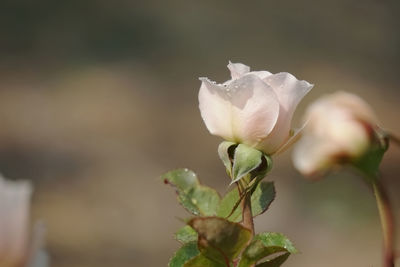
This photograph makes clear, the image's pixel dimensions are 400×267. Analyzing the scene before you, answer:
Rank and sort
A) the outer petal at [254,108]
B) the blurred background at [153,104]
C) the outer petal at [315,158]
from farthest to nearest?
the blurred background at [153,104]
the outer petal at [254,108]
the outer petal at [315,158]

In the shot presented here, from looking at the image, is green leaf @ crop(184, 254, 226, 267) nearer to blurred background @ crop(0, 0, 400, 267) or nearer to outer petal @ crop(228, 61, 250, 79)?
outer petal @ crop(228, 61, 250, 79)

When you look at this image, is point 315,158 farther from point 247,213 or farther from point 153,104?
point 153,104

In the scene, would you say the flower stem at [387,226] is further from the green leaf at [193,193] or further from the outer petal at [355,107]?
the green leaf at [193,193]

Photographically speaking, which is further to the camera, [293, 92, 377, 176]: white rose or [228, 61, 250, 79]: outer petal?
[228, 61, 250, 79]: outer petal

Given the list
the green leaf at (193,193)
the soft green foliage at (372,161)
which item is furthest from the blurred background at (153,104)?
the soft green foliage at (372,161)

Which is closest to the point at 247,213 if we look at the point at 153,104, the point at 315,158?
the point at 315,158

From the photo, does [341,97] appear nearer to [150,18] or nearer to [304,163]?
[304,163]

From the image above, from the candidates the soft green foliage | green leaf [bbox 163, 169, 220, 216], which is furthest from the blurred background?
the soft green foliage
